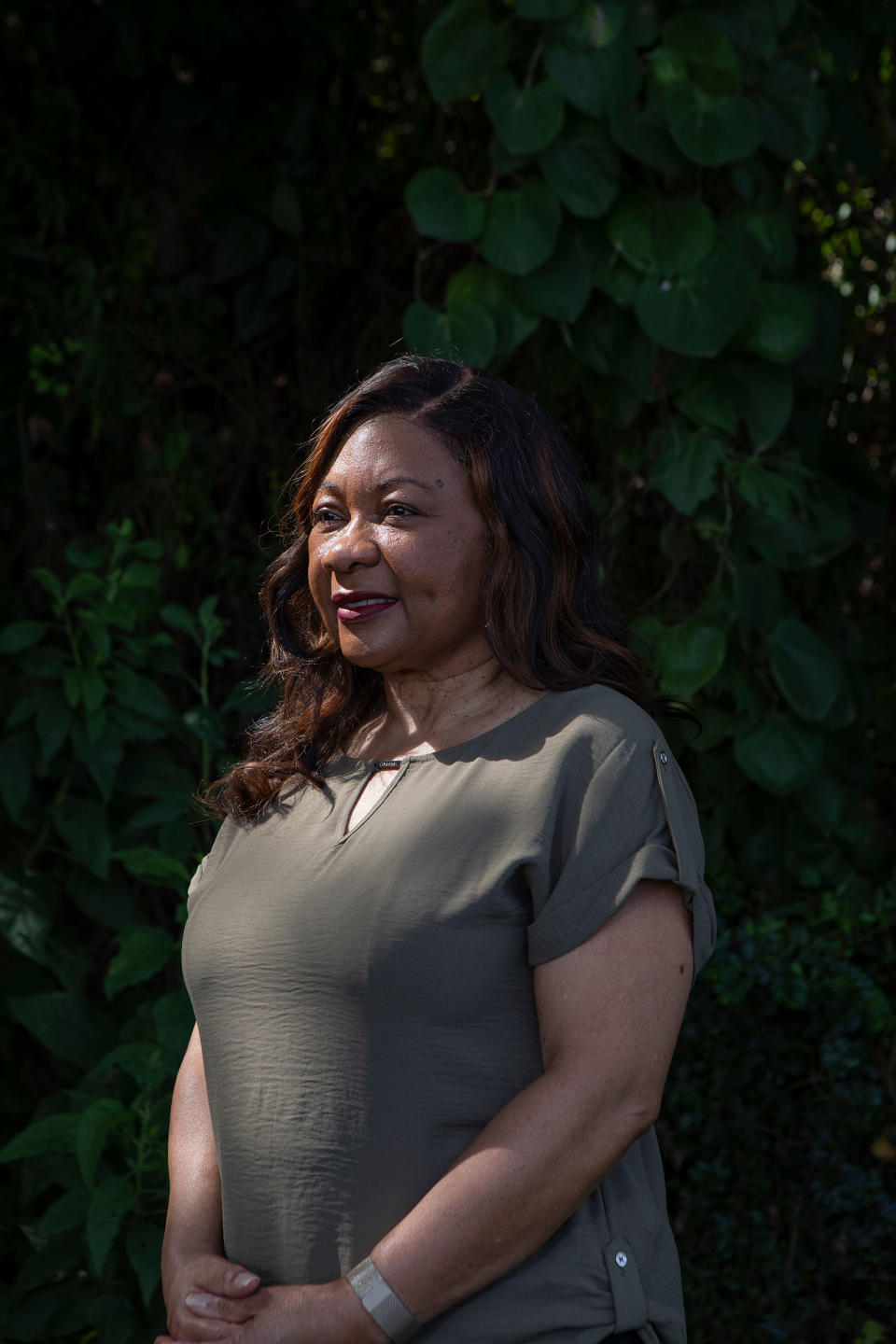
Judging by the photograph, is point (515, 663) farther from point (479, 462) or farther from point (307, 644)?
point (307, 644)

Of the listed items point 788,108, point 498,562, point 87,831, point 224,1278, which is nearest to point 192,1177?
point 224,1278

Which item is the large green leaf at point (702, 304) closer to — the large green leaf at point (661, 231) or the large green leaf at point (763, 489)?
the large green leaf at point (661, 231)

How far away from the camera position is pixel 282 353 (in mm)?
3266

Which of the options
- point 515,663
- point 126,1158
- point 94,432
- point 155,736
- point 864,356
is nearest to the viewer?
point 515,663

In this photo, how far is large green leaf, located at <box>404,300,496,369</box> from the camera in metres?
2.23

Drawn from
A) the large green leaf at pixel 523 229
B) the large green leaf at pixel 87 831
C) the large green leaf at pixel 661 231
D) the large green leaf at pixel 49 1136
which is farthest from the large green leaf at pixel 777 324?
the large green leaf at pixel 49 1136

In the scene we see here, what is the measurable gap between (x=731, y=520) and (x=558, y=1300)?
53.8 inches

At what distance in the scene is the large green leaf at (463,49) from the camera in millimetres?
2193

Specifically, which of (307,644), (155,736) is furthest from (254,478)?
(307,644)

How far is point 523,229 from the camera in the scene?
2188 mm

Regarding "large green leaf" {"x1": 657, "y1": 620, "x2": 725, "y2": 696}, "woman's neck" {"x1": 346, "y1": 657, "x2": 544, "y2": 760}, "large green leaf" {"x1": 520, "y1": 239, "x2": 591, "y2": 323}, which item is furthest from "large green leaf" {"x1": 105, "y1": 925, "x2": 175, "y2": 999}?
"large green leaf" {"x1": 520, "y1": 239, "x2": 591, "y2": 323}

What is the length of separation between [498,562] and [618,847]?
310 millimetres

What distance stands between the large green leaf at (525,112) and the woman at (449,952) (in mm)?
841

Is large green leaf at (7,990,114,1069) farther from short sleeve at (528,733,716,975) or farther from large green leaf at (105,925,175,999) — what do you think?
short sleeve at (528,733,716,975)
